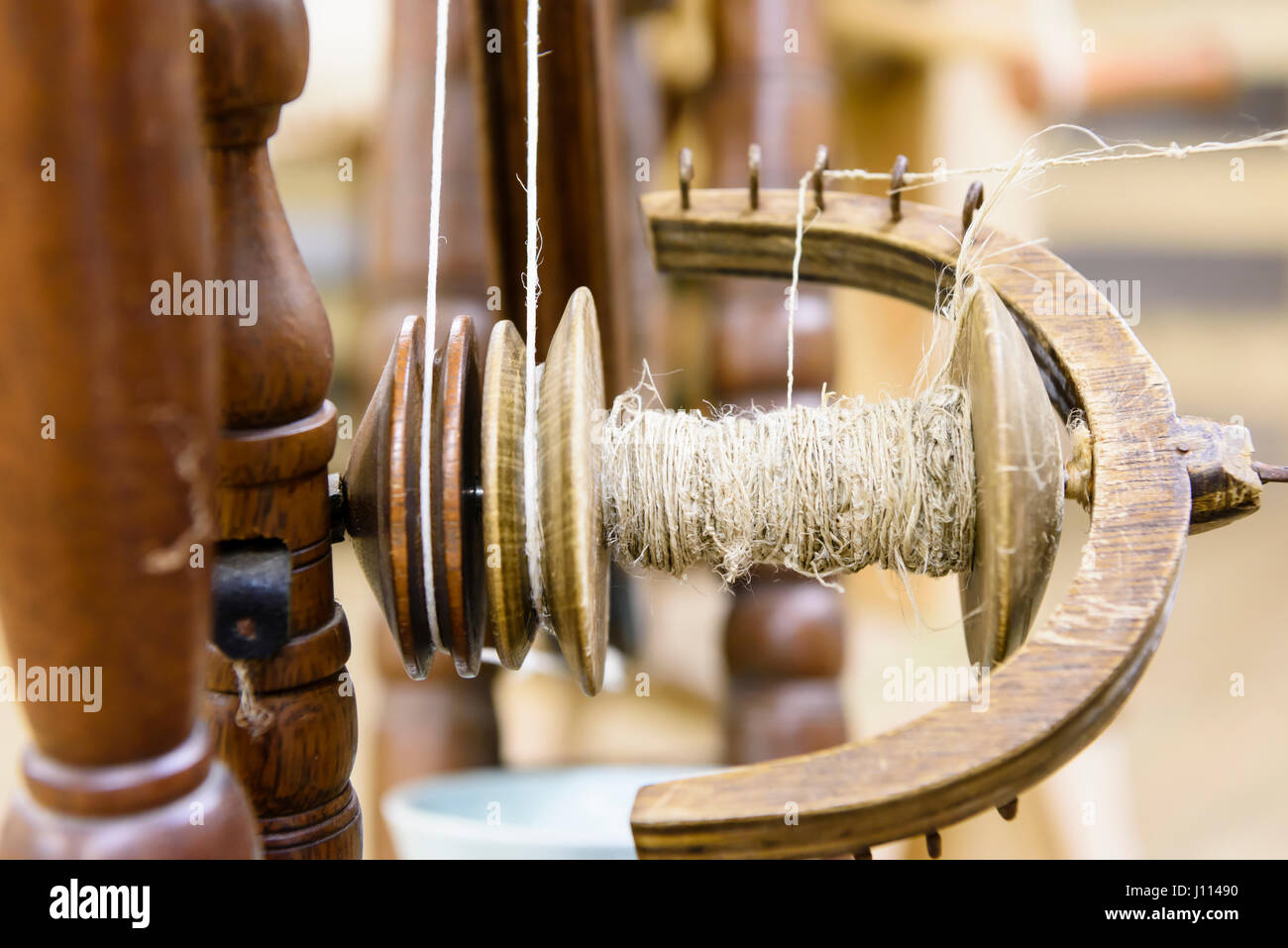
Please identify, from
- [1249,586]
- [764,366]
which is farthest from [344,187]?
[1249,586]

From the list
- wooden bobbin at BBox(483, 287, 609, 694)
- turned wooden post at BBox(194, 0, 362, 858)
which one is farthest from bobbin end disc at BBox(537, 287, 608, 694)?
turned wooden post at BBox(194, 0, 362, 858)

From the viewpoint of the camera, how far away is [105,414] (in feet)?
1.15

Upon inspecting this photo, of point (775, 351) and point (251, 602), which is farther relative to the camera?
point (775, 351)

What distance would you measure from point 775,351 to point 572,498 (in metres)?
0.61

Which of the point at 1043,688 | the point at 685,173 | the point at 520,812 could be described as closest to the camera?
the point at 1043,688

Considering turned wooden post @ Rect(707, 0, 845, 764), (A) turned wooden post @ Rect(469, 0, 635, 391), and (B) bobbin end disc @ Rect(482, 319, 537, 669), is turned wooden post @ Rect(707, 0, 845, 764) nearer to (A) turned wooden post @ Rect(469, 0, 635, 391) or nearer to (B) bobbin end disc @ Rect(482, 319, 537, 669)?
(A) turned wooden post @ Rect(469, 0, 635, 391)

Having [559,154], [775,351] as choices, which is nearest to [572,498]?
[559,154]

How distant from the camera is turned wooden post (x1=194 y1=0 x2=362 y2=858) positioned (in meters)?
0.52

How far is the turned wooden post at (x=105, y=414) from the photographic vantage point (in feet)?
1.09

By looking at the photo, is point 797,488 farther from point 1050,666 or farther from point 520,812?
point 520,812

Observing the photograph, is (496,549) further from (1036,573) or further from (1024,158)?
(1024,158)

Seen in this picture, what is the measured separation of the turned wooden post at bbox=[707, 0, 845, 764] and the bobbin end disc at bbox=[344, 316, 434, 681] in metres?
0.53

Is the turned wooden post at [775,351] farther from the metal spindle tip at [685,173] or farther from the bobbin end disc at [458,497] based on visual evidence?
the bobbin end disc at [458,497]

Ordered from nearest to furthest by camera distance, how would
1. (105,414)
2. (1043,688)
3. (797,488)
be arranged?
1. (105,414)
2. (1043,688)
3. (797,488)
